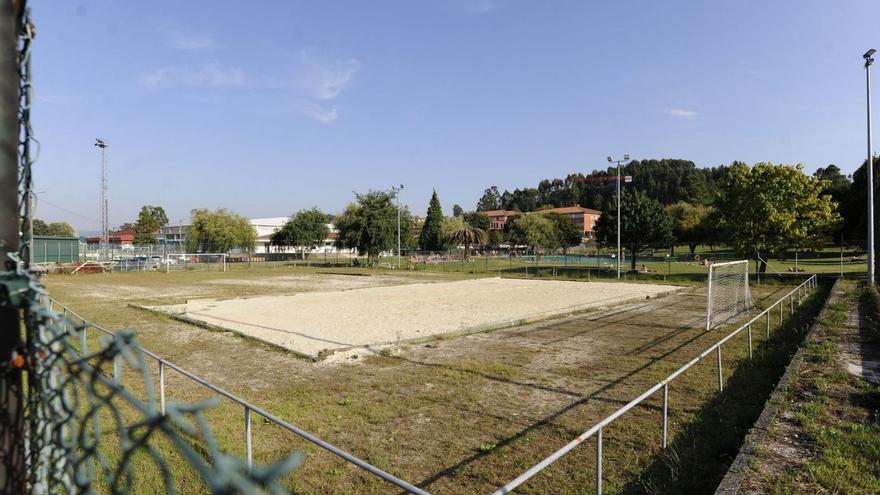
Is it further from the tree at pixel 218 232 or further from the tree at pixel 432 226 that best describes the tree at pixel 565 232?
the tree at pixel 218 232

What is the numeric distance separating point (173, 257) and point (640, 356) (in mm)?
52004

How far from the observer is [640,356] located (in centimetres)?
1065

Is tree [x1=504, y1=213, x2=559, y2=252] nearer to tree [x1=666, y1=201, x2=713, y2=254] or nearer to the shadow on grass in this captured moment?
tree [x1=666, y1=201, x2=713, y2=254]

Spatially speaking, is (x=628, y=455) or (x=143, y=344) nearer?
(x=628, y=455)

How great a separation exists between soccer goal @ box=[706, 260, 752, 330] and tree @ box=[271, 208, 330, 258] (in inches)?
2386

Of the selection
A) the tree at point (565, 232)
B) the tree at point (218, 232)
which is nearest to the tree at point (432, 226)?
the tree at point (565, 232)

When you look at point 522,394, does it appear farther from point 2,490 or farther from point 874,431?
point 2,490

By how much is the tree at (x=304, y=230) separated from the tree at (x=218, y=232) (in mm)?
5776

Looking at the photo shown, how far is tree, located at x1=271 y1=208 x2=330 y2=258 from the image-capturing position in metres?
71.2

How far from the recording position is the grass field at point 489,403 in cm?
526

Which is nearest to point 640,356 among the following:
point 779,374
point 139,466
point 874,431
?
point 779,374

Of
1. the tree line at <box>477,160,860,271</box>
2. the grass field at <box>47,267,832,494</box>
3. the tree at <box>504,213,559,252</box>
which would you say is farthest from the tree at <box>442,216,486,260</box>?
the grass field at <box>47,267,832,494</box>

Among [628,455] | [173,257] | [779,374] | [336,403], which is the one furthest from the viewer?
[173,257]

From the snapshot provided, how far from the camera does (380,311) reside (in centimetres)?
1770
